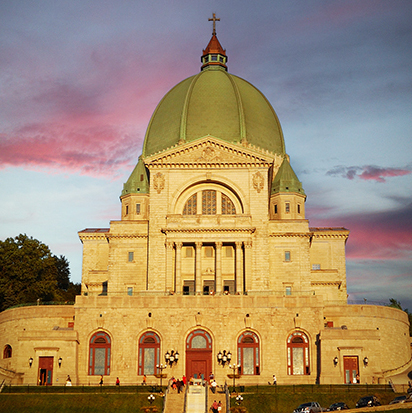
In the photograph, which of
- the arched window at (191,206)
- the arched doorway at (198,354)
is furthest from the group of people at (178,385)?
the arched window at (191,206)

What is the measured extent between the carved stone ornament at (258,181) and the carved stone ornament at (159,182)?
9.96 m

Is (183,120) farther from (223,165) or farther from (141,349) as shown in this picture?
(141,349)

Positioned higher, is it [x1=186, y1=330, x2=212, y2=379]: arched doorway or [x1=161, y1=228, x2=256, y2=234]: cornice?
[x1=161, y1=228, x2=256, y2=234]: cornice

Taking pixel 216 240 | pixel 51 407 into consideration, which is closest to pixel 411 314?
pixel 216 240

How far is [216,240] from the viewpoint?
75.2 m

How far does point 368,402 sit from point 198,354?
1700 cm

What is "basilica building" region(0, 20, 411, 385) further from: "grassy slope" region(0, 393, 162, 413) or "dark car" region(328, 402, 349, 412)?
"dark car" region(328, 402, 349, 412)

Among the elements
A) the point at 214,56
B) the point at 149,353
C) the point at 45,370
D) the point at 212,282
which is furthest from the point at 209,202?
the point at 214,56

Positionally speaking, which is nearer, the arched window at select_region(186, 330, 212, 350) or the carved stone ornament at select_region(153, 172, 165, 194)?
the arched window at select_region(186, 330, 212, 350)

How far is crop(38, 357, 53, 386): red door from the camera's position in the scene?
60.4 m

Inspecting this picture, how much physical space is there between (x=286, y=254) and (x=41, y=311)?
27019mm

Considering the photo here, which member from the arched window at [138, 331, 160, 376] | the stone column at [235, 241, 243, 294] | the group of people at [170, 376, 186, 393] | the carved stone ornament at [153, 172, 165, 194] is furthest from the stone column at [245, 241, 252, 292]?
the group of people at [170, 376, 186, 393]

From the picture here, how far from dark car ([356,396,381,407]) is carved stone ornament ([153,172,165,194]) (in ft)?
114

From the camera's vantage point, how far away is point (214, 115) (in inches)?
3410
